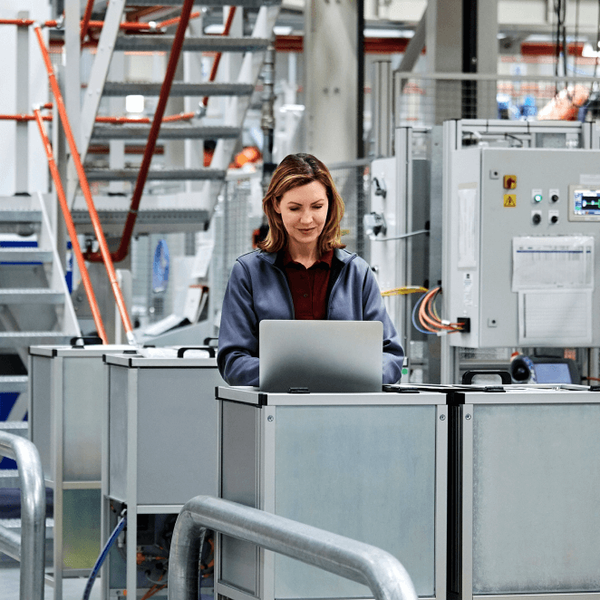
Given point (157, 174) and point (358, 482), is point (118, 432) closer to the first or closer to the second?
point (358, 482)

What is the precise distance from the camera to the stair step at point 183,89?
21.1 feet

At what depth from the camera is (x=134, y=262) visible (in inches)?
608

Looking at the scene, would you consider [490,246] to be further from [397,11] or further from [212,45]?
[397,11]

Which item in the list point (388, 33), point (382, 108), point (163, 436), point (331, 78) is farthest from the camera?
point (388, 33)

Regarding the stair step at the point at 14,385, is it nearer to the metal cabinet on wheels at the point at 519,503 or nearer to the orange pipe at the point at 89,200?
the orange pipe at the point at 89,200

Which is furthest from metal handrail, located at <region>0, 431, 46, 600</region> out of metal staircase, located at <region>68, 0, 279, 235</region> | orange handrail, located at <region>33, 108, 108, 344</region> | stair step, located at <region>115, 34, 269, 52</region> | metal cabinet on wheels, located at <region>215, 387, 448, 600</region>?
stair step, located at <region>115, 34, 269, 52</region>

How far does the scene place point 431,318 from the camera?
5961mm

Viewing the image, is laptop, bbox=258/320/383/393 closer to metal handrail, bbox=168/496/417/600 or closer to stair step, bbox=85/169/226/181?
metal handrail, bbox=168/496/417/600

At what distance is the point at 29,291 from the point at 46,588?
1906mm

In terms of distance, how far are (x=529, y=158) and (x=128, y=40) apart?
2.47 metres

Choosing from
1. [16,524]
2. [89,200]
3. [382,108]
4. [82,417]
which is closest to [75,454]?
[82,417]

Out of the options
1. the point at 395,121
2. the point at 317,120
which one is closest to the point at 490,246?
the point at 395,121

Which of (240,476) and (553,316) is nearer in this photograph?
(240,476)

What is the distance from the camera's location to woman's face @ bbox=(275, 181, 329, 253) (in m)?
2.70
